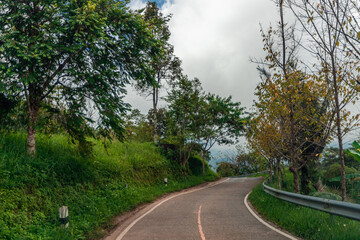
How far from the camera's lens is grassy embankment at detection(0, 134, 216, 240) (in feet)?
21.4

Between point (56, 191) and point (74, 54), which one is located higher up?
point (74, 54)

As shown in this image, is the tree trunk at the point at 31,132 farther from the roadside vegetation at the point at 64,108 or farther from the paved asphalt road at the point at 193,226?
the paved asphalt road at the point at 193,226

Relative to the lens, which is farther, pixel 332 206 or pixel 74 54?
pixel 74 54

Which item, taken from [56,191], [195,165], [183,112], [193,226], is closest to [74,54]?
[56,191]

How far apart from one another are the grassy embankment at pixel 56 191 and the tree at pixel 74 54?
1.02 m

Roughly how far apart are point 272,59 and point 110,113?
22.9 feet

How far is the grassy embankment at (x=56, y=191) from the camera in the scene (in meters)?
6.53

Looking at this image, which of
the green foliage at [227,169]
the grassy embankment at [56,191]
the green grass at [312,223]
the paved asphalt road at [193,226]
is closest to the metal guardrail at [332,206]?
the green grass at [312,223]

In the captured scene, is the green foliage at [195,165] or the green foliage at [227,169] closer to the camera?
the green foliage at [195,165]

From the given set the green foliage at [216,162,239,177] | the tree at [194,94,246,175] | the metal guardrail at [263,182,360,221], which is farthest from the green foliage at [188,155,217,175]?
the metal guardrail at [263,182,360,221]

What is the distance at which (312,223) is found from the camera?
704cm

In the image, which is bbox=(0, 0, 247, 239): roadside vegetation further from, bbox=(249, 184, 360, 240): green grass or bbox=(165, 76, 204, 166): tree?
bbox=(165, 76, 204, 166): tree

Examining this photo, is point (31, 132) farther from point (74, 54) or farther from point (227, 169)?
point (227, 169)

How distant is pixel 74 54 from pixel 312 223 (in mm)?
9747
